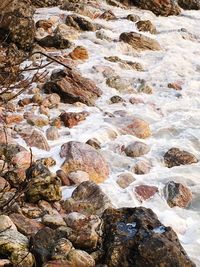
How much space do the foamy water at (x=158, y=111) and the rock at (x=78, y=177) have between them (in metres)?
0.16

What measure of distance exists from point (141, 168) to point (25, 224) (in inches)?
70.6

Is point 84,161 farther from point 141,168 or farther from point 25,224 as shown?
point 25,224

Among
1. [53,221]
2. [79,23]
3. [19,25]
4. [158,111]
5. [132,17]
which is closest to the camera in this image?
[53,221]

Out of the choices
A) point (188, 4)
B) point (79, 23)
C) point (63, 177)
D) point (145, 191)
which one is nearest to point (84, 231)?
point (63, 177)

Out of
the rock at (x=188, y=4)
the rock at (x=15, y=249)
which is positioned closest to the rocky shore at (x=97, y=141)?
the rock at (x=15, y=249)

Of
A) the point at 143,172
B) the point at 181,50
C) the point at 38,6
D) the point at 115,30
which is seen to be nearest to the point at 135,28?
the point at 115,30

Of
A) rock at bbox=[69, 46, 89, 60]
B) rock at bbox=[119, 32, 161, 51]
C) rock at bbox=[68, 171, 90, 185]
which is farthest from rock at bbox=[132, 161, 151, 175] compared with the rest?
rock at bbox=[119, 32, 161, 51]

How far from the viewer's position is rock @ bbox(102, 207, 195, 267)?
9.71ft

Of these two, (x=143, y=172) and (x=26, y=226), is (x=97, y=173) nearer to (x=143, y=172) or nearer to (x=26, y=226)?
(x=143, y=172)

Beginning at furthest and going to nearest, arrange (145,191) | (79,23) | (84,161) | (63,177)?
1. (79,23)
2. (84,161)
3. (145,191)
4. (63,177)

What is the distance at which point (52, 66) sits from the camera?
704 centimetres

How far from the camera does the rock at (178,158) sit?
5.12 meters

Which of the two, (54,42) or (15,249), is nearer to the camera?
(15,249)

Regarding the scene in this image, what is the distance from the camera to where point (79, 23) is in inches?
352
